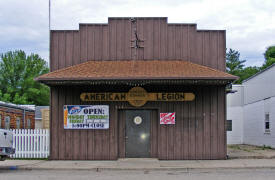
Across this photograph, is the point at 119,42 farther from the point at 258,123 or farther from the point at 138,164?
the point at 258,123

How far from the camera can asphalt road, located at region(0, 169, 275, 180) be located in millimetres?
12289

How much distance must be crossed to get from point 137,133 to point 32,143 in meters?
4.90

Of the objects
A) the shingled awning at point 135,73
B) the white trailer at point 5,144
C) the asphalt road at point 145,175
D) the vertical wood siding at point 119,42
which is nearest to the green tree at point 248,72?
the vertical wood siding at point 119,42

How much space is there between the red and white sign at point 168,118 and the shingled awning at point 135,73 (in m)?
2.07

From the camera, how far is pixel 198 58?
57.6 feet

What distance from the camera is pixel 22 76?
6269 centimetres

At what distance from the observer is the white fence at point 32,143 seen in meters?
17.5

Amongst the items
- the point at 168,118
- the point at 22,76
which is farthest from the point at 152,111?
the point at 22,76

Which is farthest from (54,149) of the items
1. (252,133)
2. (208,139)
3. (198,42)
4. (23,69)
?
(23,69)

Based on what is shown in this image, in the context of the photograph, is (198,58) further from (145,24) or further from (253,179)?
(253,179)

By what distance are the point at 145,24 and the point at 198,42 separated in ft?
8.46

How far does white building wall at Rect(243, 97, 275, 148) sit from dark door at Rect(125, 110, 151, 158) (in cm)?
907

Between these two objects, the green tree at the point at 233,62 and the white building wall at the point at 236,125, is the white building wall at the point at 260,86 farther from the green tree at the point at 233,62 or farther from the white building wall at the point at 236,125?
the green tree at the point at 233,62

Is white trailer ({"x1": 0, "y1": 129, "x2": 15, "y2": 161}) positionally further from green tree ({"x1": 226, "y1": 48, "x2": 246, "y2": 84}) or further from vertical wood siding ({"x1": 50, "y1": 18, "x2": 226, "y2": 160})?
green tree ({"x1": 226, "y1": 48, "x2": 246, "y2": 84})
